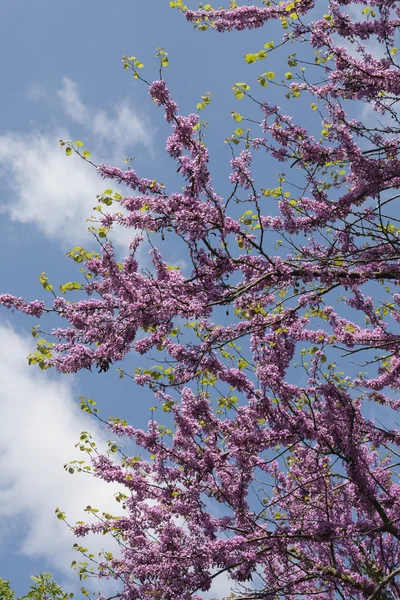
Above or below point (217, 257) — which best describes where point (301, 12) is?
above

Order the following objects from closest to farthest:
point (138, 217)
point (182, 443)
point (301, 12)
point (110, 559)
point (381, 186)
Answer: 1. point (138, 217)
2. point (381, 186)
3. point (301, 12)
4. point (182, 443)
5. point (110, 559)

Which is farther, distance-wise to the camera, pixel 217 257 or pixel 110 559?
pixel 110 559

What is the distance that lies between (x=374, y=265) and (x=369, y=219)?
3.48 ft

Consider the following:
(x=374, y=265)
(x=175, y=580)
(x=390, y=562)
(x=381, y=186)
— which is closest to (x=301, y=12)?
(x=381, y=186)

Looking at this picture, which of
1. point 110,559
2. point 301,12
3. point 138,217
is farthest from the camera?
point 110,559

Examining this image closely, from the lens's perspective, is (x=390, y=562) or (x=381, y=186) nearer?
(x=381, y=186)

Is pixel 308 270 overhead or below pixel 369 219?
below

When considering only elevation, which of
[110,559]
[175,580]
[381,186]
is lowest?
[175,580]

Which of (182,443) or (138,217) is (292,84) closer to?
(138,217)

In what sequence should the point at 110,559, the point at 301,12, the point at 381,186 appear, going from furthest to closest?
the point at 110,559 < the point at 301,12 < the point at 381,186

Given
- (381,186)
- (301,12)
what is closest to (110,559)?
(381,186)

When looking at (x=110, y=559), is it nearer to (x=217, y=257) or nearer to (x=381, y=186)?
(x=217, y=257)

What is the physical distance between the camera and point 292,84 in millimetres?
8695

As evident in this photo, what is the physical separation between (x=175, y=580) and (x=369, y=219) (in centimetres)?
588
